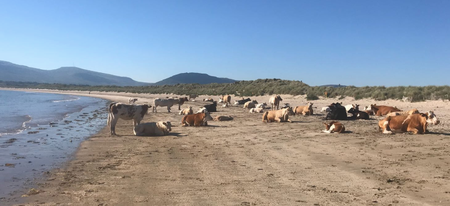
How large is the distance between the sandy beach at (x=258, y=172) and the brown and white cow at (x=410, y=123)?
346mm

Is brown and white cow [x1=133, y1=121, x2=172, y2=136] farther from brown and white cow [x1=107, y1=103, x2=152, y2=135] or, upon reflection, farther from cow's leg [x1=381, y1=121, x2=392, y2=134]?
cow's leg [x1=381, y1=121, x2=392, y2=134]

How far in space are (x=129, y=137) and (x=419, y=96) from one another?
21803mm

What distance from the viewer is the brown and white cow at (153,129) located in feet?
45.3

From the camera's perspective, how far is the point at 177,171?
25.1 ft

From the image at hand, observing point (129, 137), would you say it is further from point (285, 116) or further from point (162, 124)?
point (285, 116)

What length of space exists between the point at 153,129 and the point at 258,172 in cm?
755

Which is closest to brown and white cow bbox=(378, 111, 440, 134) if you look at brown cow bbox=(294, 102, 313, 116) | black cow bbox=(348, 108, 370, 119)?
black cow bbox=(348, 108, 370, 119)

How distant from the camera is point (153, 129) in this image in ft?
45.7

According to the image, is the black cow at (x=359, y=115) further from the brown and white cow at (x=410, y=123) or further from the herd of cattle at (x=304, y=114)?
the brown and white cow at (x=410, y=123)

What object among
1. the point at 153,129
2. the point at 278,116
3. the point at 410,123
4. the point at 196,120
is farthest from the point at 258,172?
the point at 278,116

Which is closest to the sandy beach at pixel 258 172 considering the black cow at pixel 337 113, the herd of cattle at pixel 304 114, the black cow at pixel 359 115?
the herd of cattle at pixel 304 114

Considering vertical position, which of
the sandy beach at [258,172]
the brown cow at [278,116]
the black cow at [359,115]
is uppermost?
the black cow at [359,115]

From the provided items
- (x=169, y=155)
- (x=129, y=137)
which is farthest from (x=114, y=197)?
(x=129, y=137)

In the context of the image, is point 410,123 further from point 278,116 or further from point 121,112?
point 121,112
